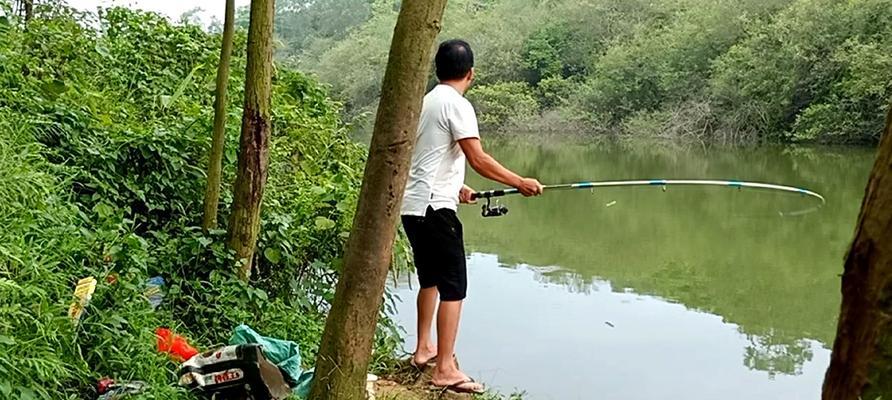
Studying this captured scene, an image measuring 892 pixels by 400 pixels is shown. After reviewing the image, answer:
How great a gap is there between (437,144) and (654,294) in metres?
5.61

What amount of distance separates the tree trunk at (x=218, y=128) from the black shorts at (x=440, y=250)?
3.53 ft

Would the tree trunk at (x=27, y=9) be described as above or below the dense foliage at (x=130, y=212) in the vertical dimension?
above

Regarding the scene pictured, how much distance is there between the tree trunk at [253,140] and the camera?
3422mm

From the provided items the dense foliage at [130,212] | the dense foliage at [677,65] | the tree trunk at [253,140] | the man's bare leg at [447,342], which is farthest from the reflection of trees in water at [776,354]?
the dense foliage at [677,65]

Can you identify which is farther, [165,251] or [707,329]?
[707,329]

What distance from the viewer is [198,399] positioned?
2.68 m

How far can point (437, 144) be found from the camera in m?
2.89

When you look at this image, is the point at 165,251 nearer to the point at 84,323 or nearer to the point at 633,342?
the point at 84,323

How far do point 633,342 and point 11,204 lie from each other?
4.51 m

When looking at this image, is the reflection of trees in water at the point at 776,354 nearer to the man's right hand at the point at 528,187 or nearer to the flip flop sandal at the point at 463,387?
the flip flop sandal at the point at 463,387

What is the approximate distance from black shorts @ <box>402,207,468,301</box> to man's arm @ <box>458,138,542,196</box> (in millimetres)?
170

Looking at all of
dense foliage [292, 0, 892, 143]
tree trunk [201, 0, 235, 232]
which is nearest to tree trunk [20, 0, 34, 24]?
tree trunk [201, 0, 235, 232]

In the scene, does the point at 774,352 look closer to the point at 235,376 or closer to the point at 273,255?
the point at 273,255

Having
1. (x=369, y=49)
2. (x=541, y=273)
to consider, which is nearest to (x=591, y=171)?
(x=541, y=273)
